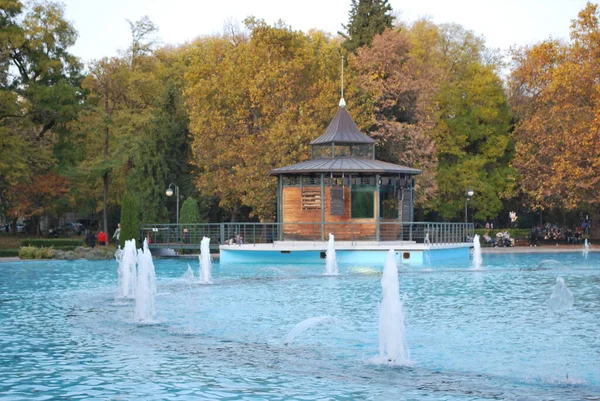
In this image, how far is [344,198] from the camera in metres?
39.3

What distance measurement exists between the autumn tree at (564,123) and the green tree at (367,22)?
900cm

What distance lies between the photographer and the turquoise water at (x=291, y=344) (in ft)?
35.3

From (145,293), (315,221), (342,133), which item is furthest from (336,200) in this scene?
(145,293)

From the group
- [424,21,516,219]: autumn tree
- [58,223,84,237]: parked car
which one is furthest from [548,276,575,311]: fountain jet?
[58,223,84,237]: parked car

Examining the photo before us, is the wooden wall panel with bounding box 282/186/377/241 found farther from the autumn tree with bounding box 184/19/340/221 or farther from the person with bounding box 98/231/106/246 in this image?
the person with bounding box 98/231/106/246

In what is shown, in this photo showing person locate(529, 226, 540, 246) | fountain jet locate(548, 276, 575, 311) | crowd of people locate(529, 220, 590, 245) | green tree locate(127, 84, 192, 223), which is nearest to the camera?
fountain jet locate(548, 276, 575, 311)

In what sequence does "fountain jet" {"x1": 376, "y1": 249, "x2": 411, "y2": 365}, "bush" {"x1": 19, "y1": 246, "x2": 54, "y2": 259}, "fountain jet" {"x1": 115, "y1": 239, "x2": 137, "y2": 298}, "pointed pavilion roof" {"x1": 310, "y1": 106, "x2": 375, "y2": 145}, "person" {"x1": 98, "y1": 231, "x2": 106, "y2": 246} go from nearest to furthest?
"fountain jet" {"x1": 376, "y1": 249, "x2": 411, "y2": 365} < "fountain jet" {"x1": 115, "y1": 239, "x2": 137, "y2": 298} < "bush" {"x1": 19, "y1": 246, "x2": 54, "y2": 259} < "pointed pavilion roof" {"x1": 310, "y1": 106, "x2": 375, "y2": 145} < "person" {"x1": 98, "y1": 231, "x2": 106, "y2": 246}

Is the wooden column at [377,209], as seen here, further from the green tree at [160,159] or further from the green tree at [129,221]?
the green tree at [160,159]

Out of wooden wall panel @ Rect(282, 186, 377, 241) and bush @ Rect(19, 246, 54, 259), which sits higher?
wooden wall panel @ Rect(282, 186, 377, 241)

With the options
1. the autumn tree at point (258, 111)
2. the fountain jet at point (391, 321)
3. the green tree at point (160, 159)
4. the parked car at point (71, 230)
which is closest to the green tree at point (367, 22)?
the autumn tree at point (258, 111)

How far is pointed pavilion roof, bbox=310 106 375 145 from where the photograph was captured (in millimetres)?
41062

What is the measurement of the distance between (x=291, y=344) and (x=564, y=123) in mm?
42632

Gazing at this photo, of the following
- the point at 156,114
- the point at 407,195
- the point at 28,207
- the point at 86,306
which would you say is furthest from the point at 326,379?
the point at 28,207

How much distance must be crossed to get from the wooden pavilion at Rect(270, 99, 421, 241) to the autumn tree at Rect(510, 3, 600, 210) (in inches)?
572
